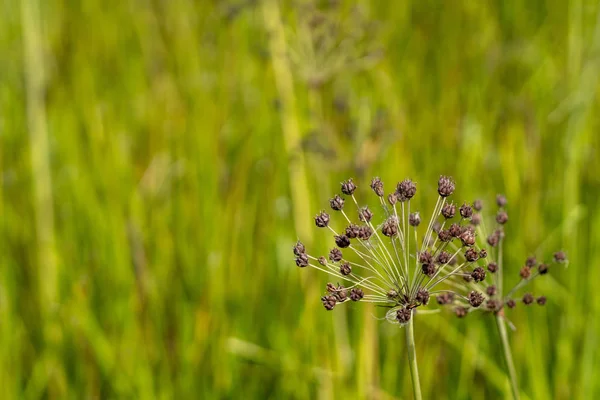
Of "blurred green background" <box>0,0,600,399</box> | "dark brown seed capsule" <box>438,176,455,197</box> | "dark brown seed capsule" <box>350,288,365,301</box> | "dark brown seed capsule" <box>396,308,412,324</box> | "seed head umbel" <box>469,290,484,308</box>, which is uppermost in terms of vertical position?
"blurred green background" <box>0,0,600,399</box>

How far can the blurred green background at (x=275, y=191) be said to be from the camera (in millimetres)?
2568

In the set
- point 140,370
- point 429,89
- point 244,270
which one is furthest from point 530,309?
point 429,89

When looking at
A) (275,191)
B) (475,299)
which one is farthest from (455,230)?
(275,191)

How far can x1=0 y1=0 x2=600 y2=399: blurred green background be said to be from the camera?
2.57 meters

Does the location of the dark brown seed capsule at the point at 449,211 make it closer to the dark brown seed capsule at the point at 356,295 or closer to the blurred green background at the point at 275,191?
the dark brown seed capsule at the point at 356,295

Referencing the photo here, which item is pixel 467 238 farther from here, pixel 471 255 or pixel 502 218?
pixel 502 218

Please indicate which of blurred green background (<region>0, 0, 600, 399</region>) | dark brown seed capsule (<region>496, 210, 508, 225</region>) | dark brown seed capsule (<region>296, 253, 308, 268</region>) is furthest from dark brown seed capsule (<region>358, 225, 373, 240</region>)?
blurred green background (<region>0, 0, 600, 399</region>)

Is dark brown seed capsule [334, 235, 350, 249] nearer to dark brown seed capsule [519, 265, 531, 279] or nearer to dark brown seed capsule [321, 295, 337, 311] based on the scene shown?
dark brown seed capsule [321, 295, 337, 311]

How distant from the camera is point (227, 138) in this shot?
4109mm

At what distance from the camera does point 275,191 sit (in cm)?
361

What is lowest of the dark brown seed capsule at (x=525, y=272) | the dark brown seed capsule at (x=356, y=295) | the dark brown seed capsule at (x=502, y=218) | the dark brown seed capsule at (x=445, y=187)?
the dark brown seed capsule at (x=356, y=295)

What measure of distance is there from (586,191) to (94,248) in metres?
2.64

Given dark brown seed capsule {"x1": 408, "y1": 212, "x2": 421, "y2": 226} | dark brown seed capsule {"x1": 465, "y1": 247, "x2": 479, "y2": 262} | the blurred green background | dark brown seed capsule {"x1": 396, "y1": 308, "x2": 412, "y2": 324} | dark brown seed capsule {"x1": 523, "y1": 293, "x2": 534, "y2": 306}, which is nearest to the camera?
dark brown seed capsule {"x1": 396, "y1": 308, "x2": 412, "y2": 324}

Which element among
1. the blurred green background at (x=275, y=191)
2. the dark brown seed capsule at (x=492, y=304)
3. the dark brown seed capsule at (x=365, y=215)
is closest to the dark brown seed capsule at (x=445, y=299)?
the dark brown seed capsule at (x=492, y=304)
